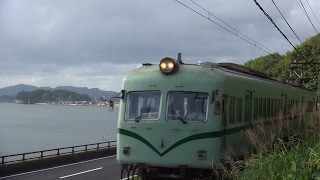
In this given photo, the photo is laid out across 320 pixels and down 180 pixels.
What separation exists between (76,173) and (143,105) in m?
9.84

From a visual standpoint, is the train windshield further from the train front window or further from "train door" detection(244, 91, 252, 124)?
"train door" detection(244, 91, 252, 124)

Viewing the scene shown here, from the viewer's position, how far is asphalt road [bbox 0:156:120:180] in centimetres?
1827

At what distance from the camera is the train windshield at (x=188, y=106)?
1030 centimetres

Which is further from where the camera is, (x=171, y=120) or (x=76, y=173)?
(x=76, y=173)

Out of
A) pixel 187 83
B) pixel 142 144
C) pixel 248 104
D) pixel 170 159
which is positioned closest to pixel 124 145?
pixel 142 144

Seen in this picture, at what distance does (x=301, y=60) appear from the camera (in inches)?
2307

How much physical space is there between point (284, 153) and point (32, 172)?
14617 mm

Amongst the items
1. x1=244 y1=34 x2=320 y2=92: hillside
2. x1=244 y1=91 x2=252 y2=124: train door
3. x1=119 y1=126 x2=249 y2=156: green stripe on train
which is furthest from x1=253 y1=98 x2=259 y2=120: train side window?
x1=244 y1=34 x2=320 y2=92: hillside

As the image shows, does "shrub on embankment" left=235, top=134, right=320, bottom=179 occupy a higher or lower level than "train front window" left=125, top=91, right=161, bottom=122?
lower

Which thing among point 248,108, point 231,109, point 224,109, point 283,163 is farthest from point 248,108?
point 283,163

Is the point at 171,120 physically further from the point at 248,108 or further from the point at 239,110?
the point at 248,108

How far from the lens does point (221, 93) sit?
408 inches

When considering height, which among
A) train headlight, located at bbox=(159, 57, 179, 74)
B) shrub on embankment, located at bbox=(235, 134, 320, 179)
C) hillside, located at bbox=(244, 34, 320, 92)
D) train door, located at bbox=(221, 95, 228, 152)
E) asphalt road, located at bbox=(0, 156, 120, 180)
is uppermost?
hillside, located at bbox=(244, 34, 320, 92)

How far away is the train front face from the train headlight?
5cm
